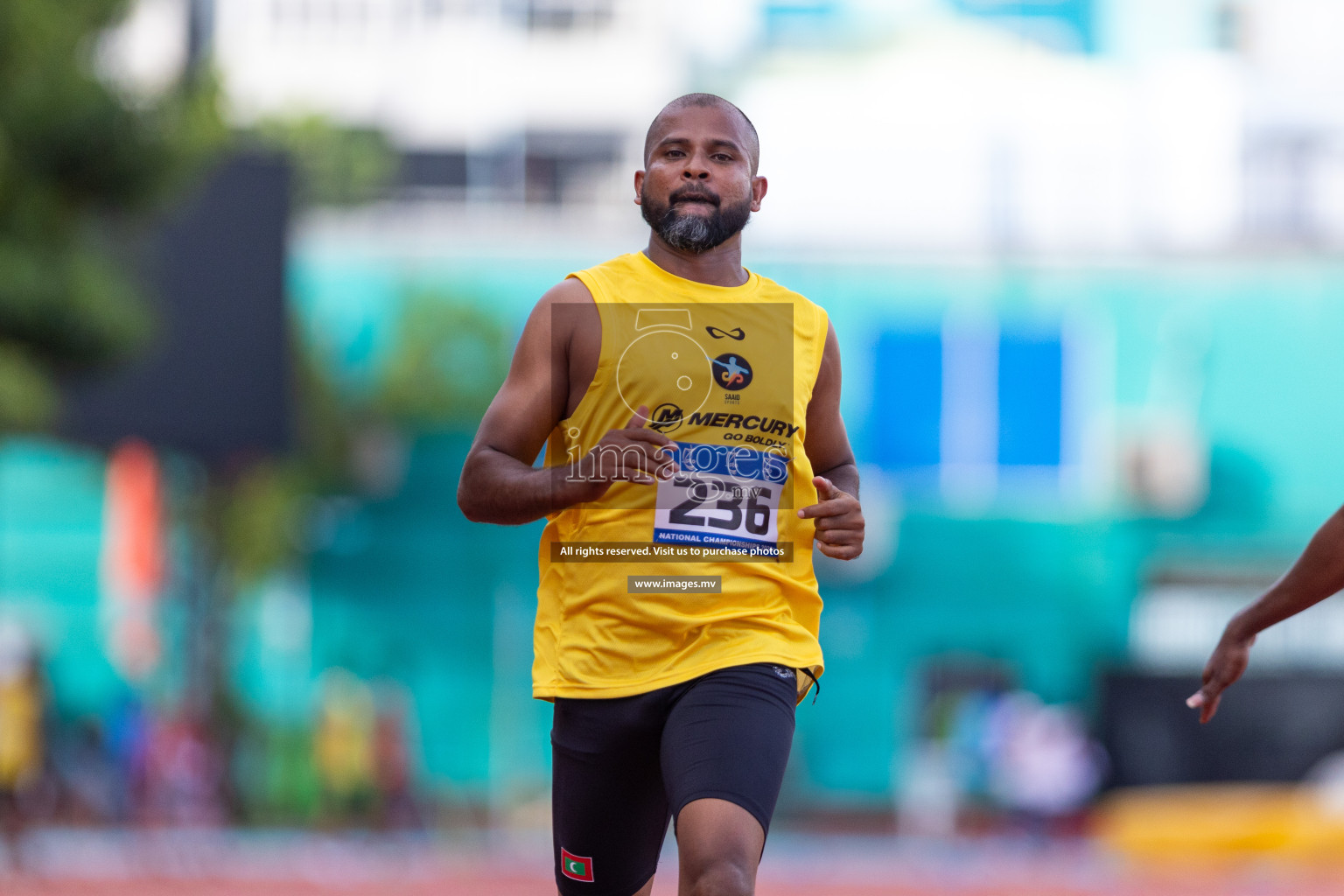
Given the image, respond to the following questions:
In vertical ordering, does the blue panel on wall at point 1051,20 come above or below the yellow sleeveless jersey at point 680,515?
above

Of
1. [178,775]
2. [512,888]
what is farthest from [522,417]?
[178,775]

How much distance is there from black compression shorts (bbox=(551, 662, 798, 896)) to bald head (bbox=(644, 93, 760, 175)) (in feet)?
3.64

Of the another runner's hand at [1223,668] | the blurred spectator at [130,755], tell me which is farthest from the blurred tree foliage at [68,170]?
the another runner's hand at [1223,668]

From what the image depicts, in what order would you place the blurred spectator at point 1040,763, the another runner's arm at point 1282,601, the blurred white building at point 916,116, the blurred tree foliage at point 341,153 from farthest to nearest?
the blurred tree foliage at point 341,153 → the blurred white building at point 916,116 → the blurred spectator at point 1040,763 → the another runner's arm at point 1282,601

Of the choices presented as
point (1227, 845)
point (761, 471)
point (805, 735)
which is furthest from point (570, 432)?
point (805, 735)

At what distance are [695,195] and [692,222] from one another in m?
0.06

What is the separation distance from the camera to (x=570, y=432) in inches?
145

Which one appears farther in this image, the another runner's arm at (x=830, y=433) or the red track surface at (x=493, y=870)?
the red track surface at (x=493, y=870)

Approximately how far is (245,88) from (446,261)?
9340 millimetres

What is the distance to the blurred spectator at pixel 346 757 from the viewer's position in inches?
755

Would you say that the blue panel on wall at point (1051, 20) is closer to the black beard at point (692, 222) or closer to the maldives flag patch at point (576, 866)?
the black beard at point (692, 222)

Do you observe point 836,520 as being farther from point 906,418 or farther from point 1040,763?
point 906,418

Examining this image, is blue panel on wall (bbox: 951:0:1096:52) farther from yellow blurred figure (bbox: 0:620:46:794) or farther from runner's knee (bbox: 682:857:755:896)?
runner's knee (bbox: 682:857:755:896)

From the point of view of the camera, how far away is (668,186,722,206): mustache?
3.66 m
